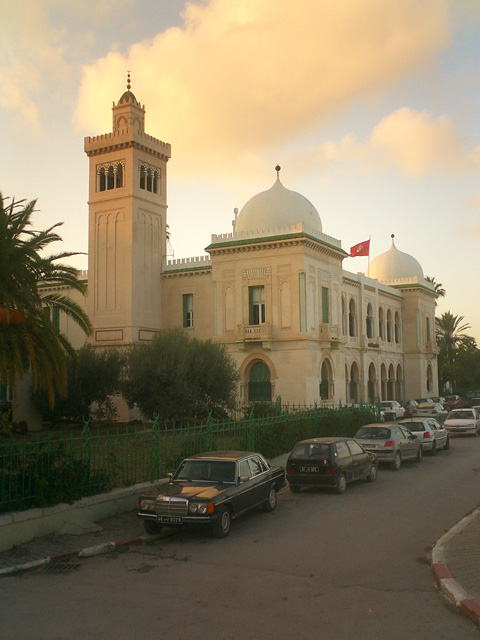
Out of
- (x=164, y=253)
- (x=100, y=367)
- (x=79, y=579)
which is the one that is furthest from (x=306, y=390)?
(x=79, y=579)

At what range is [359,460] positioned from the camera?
15617mm

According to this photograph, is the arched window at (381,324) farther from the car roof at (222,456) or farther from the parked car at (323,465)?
the car roof at (222,456)

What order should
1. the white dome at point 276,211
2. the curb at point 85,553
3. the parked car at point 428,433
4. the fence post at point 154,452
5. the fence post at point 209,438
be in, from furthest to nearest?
the white dome at point 276,211, the parked car at point 428,433, the fence post at point 209,438, the fence post at point 154,452, the curb at point 85,553

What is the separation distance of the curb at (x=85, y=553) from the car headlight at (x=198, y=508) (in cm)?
103

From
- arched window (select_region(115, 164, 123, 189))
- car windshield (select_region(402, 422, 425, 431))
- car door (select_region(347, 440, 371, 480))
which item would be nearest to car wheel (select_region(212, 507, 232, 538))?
car door (select_region(347, 440, 371, 480))

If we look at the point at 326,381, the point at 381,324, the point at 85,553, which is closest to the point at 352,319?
the point at 381,324

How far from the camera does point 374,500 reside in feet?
44.8

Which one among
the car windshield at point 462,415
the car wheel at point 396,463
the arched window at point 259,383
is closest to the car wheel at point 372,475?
the car wheel at point 396,463

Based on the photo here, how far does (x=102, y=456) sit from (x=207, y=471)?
2.08 metres

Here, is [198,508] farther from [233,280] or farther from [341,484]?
[233,280]

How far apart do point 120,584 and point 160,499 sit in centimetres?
245

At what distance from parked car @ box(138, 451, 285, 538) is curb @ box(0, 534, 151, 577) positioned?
0.31 metres

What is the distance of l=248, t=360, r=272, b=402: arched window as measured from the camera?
36.1 meters

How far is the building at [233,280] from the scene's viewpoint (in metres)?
35.3
